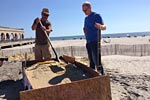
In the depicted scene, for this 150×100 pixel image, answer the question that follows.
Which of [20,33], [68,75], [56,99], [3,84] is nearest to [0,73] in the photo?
[3,84]

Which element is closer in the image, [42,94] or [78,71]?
[42,94]

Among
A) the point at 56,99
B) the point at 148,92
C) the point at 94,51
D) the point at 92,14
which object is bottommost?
the point at 148,92

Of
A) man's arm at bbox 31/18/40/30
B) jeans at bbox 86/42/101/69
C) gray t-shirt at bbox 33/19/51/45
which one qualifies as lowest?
jeans at bbox 86/42/101/69

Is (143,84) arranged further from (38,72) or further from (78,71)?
(38,72)

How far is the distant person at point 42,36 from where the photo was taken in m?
6.55

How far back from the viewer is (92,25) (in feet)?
17.3

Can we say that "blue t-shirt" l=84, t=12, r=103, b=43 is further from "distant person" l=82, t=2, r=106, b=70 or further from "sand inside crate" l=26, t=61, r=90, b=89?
"sand inside crate" l=26, t=61, r=90, b=89

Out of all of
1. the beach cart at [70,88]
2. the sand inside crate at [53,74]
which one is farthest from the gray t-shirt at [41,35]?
the beach cart at [70,88]

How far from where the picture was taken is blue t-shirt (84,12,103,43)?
5.20 m

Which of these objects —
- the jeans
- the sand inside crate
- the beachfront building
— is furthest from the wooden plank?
the beachfront building

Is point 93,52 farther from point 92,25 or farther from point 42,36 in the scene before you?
point 42,36

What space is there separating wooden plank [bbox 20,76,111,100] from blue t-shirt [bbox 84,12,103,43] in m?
1.67

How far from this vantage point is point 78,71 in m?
5.29

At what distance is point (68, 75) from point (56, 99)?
4.59ft
